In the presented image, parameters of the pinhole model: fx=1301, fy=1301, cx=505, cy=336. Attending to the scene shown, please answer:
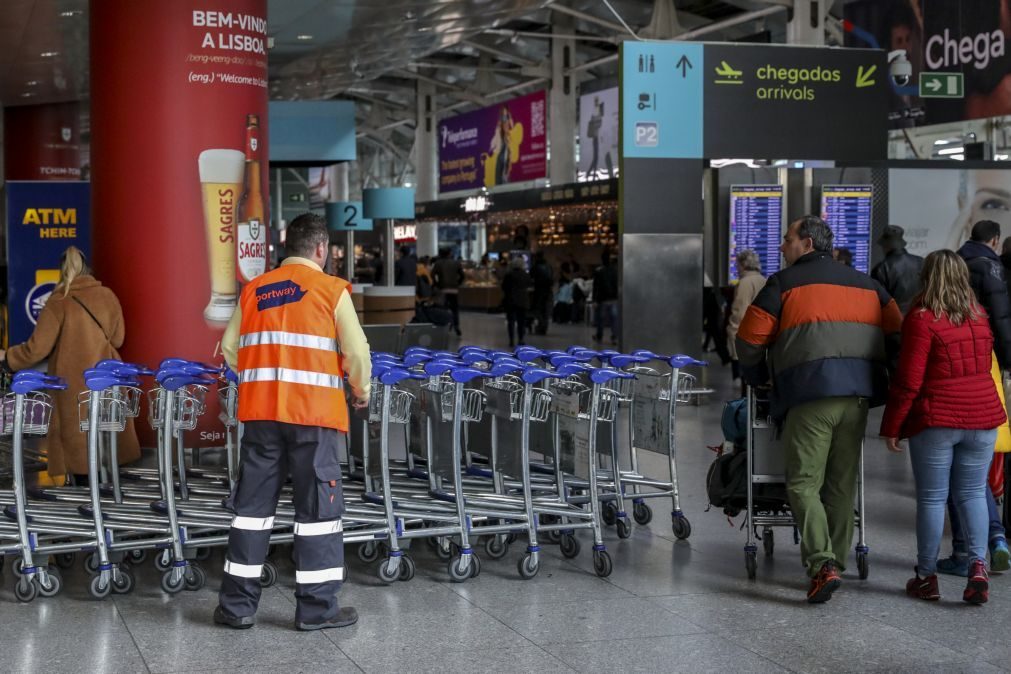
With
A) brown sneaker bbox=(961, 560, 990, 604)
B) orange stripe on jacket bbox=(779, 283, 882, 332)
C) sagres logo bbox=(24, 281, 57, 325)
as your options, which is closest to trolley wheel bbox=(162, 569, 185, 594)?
orange stripe on jacket bbox=(779, 283, 882, 332)

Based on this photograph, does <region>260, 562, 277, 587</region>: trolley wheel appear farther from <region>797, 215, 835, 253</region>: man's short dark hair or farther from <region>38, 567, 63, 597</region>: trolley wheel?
<region>797, 215, 835, 253</region>: man's short dark hair

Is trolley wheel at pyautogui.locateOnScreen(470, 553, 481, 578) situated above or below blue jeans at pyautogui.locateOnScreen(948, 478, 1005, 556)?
below

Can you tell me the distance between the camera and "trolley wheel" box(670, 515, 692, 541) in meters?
7.33

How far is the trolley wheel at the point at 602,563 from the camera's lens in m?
6.46

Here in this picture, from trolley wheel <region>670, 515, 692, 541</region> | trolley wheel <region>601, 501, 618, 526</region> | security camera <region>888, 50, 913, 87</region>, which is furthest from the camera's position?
security camera <region>888, 50, 913, 87</region>

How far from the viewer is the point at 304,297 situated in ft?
17.9

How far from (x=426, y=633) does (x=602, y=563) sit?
→ 132 centimetres

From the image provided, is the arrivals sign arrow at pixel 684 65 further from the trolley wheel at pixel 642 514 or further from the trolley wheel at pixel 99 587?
the trolley wheel at pixel 99 587

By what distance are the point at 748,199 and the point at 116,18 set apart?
7039mm

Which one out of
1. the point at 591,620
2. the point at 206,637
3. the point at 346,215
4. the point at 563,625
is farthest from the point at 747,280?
the point at 346,215

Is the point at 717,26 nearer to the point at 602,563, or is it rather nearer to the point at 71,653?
the point at 602,563

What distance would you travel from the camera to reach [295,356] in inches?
215

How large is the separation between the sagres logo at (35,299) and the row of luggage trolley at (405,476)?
524 centimetres

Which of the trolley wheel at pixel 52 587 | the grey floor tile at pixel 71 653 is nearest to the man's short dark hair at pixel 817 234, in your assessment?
Result: the grey floor tile at pixel 71 653
